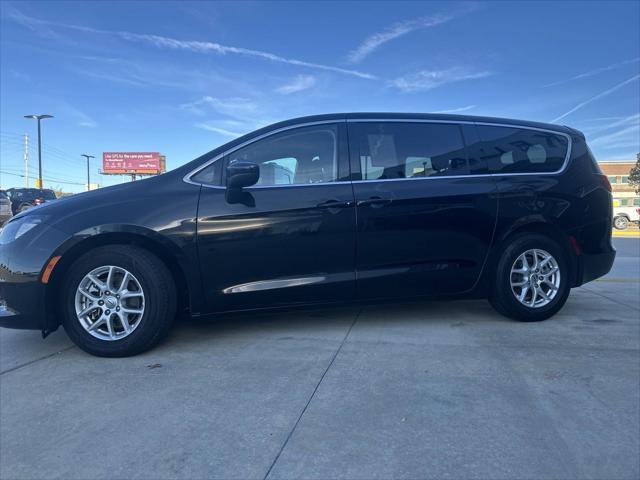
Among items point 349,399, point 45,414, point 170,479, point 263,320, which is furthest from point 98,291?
point 349,399

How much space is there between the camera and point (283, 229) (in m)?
3.37

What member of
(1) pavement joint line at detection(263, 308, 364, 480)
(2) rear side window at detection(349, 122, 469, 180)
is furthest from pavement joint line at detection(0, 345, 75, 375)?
(2) rear side window at detection(349, 122, 469, 180)

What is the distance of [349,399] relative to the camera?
2.49 metres

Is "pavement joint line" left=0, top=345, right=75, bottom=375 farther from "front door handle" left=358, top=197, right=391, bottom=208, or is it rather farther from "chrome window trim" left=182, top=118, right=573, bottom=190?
"front door handle" left=358, top=197, right=391, bottom=208

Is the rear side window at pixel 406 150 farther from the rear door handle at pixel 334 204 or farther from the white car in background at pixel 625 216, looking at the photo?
the white car in background at pixel 625 216

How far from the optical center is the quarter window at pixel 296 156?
3516mm

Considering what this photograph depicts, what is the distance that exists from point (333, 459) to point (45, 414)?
1.61 metres

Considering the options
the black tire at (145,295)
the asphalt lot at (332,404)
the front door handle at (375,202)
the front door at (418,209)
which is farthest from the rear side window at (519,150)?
the black tire at (145,295)

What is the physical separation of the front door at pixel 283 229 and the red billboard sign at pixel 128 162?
241 feet

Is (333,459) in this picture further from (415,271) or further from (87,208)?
(87,208)

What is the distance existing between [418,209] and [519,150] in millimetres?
1223

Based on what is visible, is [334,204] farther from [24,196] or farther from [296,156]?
[24,196]

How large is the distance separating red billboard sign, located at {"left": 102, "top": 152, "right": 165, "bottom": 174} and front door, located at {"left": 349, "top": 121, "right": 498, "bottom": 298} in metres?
73.5

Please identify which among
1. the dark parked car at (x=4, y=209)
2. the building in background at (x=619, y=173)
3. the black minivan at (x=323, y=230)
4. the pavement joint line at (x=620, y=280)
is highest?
the building in background at (x=619, y=173)
